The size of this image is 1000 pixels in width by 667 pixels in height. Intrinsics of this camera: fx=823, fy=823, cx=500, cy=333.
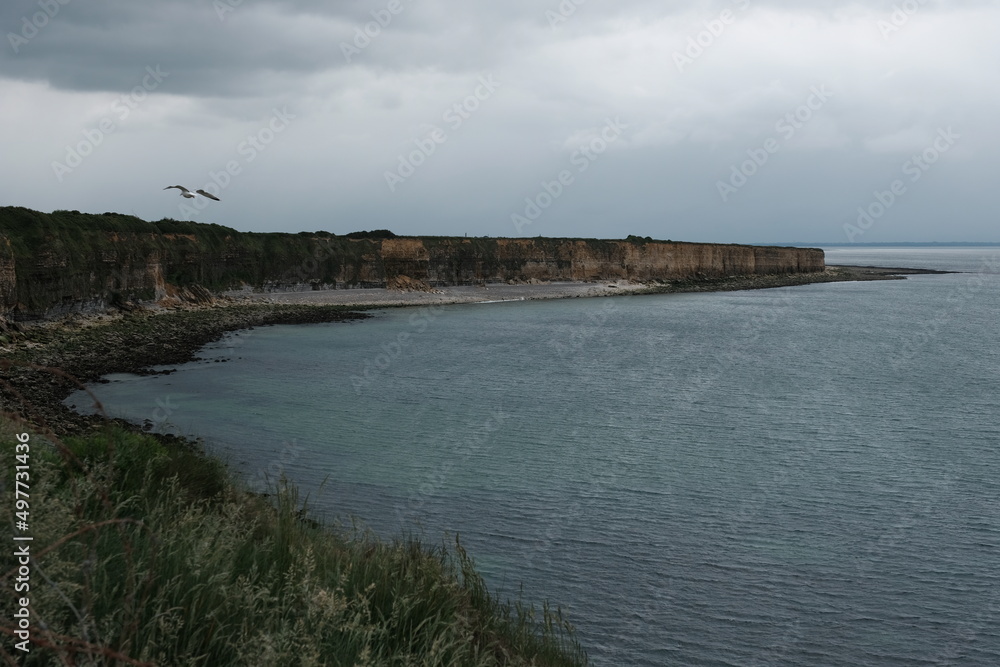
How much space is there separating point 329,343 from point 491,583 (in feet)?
109

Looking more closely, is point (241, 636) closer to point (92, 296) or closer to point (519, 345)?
point (519, 345)

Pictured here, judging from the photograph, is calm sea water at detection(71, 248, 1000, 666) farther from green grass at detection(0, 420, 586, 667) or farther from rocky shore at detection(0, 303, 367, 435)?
green grass at detection(0, 420, 586, 667)

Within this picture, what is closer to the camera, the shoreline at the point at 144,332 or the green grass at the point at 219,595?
the green grass at the point at 219,595

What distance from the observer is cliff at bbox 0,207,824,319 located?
137 feet

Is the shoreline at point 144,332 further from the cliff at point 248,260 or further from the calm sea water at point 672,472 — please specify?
the calm sea water at point 672,472

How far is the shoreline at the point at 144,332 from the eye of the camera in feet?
65.2

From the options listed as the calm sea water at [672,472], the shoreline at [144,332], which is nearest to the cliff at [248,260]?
the shoreline at [144,332]

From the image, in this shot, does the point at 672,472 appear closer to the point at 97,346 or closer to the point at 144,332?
the point at 97,346

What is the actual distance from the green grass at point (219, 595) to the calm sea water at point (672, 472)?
126 inches

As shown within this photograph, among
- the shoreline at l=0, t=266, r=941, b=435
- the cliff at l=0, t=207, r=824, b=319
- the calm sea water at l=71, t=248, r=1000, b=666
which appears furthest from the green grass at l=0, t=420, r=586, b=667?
the cliff at l=0, t=207, r=824, b=319

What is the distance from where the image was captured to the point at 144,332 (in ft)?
134

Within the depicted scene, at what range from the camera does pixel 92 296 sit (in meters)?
45.0

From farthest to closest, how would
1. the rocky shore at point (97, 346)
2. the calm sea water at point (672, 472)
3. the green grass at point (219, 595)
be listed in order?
the rocky shore at point (97, 346) < the calm sea water at point (672, 472) < the green grass at point (219, 595)

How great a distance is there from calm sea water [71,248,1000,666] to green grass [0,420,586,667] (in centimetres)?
321
